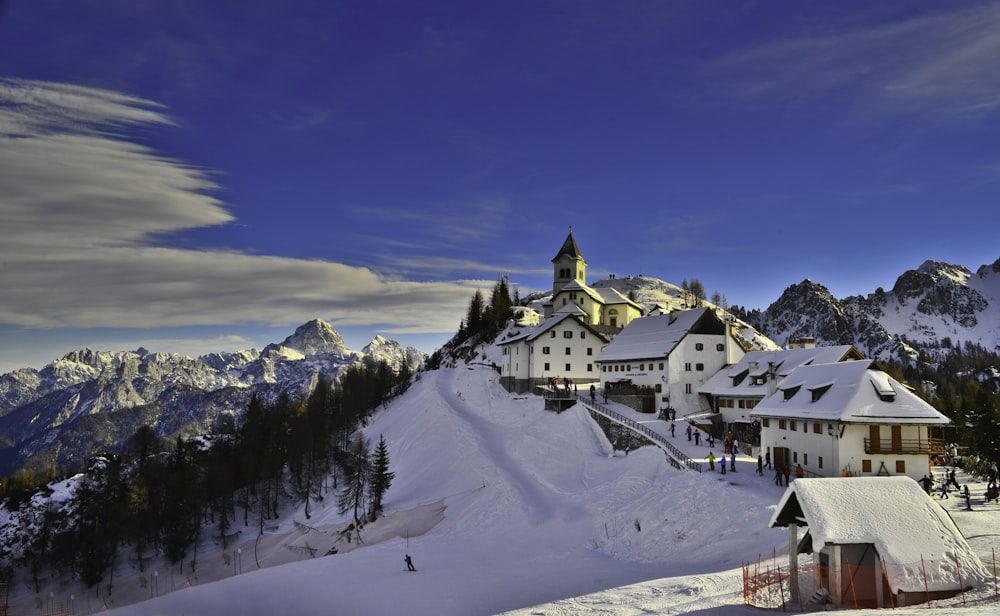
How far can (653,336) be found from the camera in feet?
235

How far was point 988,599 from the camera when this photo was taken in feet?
61.8

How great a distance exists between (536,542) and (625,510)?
6.04 m

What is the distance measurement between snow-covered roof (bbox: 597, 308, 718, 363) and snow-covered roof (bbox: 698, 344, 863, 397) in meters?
5.63

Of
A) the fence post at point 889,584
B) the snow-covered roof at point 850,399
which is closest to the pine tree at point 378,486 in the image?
the snow-covered roof at point 850,399

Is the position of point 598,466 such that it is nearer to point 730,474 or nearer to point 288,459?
point 730,474

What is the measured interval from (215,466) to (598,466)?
65878 mm

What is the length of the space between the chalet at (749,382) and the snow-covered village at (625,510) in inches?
10.4

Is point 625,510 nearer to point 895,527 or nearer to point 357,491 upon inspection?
point 895,527

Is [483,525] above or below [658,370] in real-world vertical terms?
below

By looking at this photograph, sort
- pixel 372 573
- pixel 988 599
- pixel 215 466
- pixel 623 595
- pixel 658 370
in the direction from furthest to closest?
1. pixel 215 466
2. pixel 658 370
3. pixel 372 573
4. pixel 623 595
5. pixel 988 599

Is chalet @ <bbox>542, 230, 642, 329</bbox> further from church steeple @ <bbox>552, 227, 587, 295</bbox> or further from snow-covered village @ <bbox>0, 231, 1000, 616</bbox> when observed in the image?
snow-covered village @ <bbox>0, 231, 1000, 616</bbox>

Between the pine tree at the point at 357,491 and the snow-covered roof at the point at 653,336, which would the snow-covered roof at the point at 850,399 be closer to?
the snow-covered roof at the point at 653,336

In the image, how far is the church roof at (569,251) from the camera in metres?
129

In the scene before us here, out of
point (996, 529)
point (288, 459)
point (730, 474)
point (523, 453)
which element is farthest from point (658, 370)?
point (288, 459)
